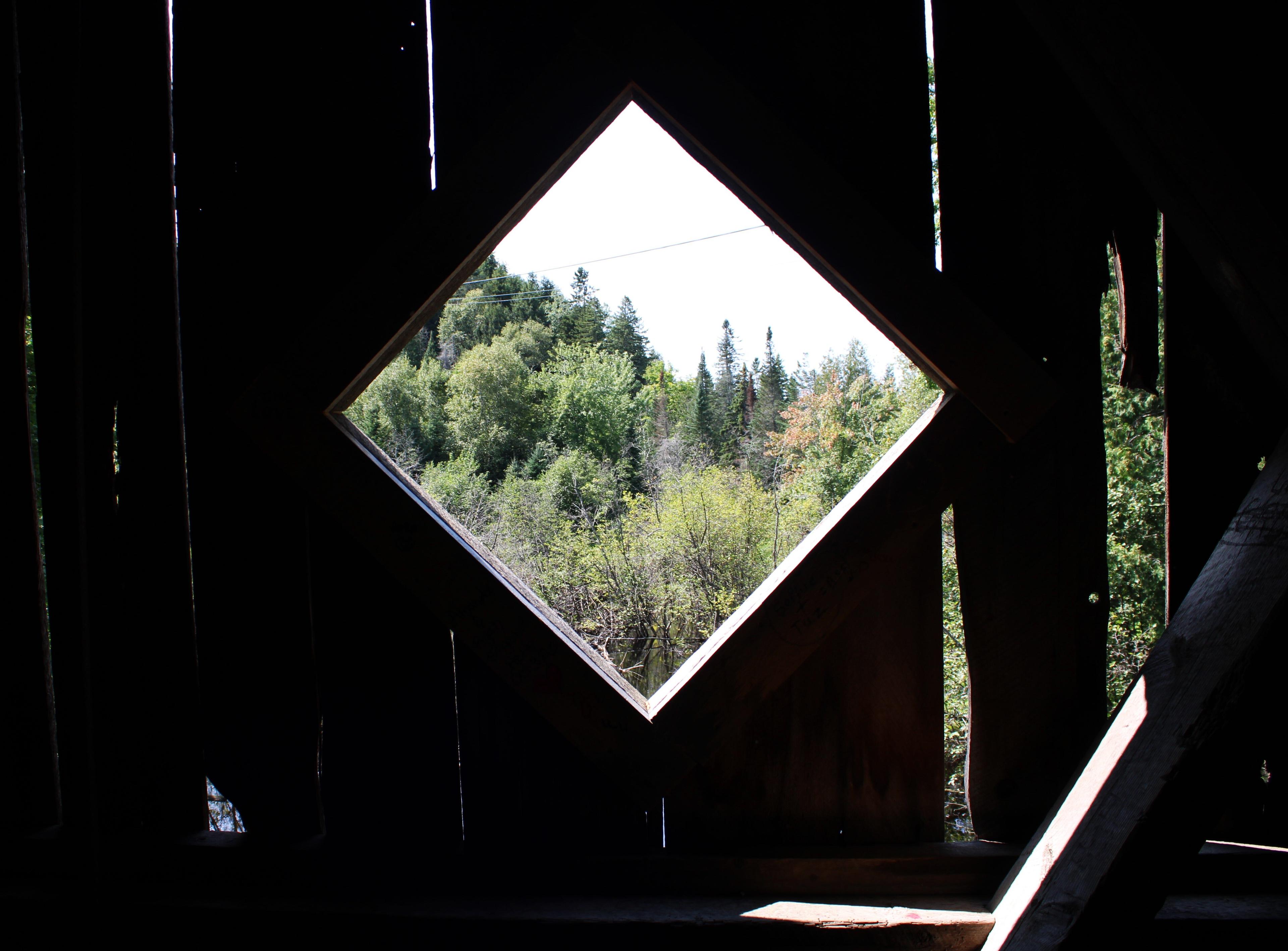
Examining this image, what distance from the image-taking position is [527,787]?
1313 millimetres

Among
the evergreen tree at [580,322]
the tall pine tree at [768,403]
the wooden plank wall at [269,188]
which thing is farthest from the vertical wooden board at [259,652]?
the evergreen tree at [580,322]

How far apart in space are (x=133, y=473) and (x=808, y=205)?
4.14 ft

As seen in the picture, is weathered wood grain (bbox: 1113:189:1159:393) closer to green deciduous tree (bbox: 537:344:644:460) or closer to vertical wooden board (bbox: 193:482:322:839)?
vertical wooden board (bbox: 193:482:322:839)

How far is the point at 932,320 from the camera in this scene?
1176 mm

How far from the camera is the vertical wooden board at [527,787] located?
130 cm

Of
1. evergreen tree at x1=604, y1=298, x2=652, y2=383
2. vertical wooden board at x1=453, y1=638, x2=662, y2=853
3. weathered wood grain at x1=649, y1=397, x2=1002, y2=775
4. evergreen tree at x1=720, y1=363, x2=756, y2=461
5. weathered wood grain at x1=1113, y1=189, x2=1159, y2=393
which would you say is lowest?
vertical wooden board at x1=453, y1=638, x2=662, y2=853
